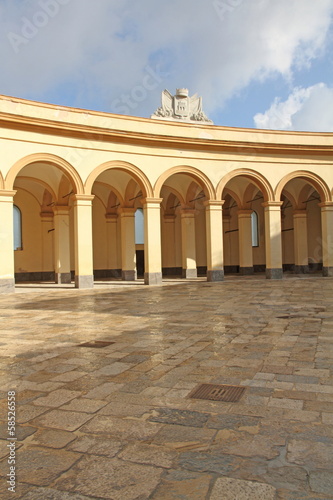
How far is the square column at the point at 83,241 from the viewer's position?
18406mm

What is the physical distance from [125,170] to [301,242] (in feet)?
40.2

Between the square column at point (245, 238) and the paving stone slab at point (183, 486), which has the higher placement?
the square column at point (245, 238)

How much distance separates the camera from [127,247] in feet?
75.7

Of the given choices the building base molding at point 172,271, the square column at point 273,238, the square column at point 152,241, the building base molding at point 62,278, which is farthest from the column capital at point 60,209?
the square column at point 273,238

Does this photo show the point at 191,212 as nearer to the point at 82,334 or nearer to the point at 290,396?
the point at 82,334

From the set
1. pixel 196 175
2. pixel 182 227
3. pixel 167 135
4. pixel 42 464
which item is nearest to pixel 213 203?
pixel 196 175

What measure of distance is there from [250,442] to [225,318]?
5836 millimetres

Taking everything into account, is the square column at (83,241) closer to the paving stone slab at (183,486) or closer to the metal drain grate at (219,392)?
the metal drain grate at (219,392)

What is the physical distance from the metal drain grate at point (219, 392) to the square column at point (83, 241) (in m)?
14.7

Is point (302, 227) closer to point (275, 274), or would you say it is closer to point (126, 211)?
point (275, 274)

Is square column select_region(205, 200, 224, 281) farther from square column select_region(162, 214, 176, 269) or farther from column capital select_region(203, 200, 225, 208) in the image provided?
square column select_region(162, 214, 176, 269)

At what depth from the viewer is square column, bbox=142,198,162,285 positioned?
19.8m

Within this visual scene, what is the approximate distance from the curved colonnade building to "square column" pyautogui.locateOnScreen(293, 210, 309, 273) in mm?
61

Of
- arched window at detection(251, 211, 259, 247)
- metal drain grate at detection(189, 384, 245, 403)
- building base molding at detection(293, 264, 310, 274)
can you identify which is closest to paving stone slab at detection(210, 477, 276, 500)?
metal drain grate at detection(189, 384, 245, 403)
